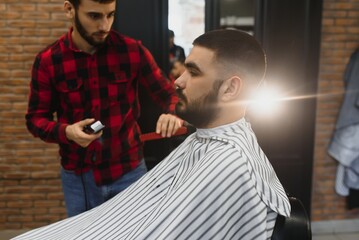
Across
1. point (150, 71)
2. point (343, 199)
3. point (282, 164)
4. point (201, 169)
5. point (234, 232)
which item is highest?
point (150, 71)

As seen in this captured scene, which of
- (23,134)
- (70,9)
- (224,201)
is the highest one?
(70,9)

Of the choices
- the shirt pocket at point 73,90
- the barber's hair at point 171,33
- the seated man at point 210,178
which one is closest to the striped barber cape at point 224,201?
the seated man at point 210,178

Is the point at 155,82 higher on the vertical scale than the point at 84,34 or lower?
lower

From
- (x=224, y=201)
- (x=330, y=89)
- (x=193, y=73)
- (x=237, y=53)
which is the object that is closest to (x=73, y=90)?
(x=193, y=73)

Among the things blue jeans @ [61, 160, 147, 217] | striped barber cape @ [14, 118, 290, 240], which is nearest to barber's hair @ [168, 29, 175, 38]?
blue jeans @ [61, 160, 147, 217]

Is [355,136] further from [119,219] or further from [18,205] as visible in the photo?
[18,205]

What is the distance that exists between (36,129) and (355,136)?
2.36 meters

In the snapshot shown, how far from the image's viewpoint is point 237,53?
1.30m

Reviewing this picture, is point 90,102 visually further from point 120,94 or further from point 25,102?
point 25,102

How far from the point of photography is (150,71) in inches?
83.0

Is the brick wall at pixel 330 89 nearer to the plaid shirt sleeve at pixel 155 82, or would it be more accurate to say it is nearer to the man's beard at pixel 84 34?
the plaid shirt sleeve at pixel 155 82

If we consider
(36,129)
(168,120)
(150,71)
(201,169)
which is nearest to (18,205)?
(36,129)

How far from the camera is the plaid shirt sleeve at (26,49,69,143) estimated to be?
1912mm

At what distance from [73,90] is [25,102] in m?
1.37
